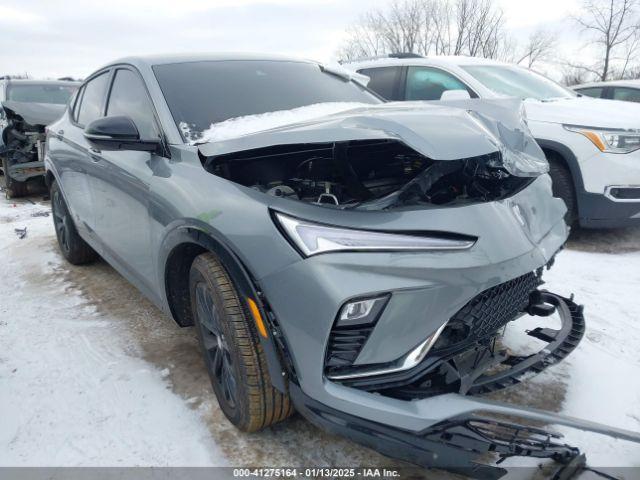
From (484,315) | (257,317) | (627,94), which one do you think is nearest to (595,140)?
(484,315)

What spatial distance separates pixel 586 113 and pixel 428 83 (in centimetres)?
168

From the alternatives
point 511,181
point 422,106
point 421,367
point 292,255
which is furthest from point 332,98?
point 421,367

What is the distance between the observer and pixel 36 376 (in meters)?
2.69

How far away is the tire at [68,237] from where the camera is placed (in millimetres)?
4270

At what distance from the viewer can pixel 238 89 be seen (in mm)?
2840

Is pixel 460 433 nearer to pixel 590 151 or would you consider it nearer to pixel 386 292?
pixel 386 292

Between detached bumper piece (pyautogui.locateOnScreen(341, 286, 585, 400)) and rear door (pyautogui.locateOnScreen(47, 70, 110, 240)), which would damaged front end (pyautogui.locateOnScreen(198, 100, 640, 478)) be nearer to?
detached bumper piece (pyautogui.locateOnScreen(341, 286, 585, 400))

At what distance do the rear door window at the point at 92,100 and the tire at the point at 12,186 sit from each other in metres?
4.44

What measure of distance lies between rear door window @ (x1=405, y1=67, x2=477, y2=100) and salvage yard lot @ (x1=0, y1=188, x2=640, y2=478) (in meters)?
2.34

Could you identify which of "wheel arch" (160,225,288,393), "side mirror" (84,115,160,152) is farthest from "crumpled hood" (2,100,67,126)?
"wheel arch" (160,225,288,393)

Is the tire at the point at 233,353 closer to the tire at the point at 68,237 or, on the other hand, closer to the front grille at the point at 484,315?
the front grille at the point at 484,315

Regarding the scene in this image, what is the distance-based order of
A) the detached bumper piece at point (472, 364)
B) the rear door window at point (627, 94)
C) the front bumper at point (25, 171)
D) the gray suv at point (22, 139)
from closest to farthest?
the detached bumper piece at point (472, 364) < the front bumper at point (25, 171) < the gray suv at point (22, 139) < the rear door window at point (627, 94)

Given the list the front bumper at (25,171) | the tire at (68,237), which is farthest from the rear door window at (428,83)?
the front bumper at (25,171)

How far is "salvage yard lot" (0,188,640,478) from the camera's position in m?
2.09
